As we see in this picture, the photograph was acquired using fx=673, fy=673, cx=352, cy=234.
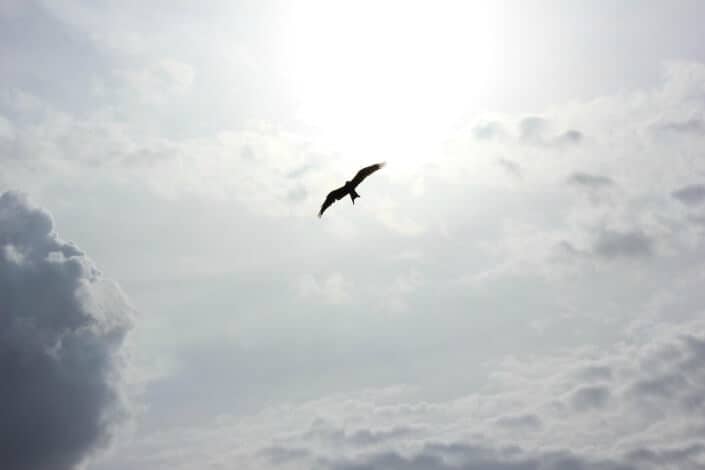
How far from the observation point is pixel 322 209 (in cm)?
5866

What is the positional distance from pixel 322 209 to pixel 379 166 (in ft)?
23.0

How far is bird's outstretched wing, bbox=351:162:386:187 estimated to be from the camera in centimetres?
5970

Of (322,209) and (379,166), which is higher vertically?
(379,166)

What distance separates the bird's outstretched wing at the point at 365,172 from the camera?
59700 mm

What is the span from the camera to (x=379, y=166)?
61.4m

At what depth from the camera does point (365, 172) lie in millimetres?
60656
